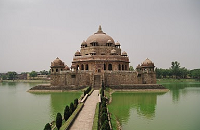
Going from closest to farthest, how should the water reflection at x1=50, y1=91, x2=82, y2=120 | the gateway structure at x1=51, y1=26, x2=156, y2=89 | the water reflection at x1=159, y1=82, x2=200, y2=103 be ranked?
the water reflection at x1=50, y1=91, x2=82, y2=120 < the water reflection at x1=159, y1=82, x2=200, y2=103 < the gateway structure at x1=51, y1=26, x2=156, y2=89

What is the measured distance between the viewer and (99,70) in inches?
1353

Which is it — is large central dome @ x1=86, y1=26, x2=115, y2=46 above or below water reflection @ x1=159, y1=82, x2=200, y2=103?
above

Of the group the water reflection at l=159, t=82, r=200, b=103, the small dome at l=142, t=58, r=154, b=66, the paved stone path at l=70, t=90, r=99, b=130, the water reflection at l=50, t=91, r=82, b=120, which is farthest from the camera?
the small dome at l=142, t=58, r=154, b=66

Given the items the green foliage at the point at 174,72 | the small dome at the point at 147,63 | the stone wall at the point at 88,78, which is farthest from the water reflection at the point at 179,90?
the green foliage at the point at 174,72

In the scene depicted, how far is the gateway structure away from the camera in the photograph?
31594 millimetres

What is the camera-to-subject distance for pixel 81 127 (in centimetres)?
1033

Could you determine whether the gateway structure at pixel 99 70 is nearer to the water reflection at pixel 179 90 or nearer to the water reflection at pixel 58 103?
the water reflection at pixel 179 90

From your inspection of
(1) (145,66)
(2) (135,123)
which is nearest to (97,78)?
(1) (145,66)

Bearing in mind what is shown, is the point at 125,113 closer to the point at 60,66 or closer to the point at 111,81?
the point at 111,81

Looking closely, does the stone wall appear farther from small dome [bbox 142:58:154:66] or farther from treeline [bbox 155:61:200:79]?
treeline [bbox 155:61:200:79]

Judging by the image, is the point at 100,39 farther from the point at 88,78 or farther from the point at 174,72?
the point at 174,72

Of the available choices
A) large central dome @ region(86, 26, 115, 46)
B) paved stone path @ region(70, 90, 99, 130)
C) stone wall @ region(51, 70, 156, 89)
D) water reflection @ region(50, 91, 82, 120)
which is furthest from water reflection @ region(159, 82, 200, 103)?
large central dome @ region(86, 26, 115, 46)

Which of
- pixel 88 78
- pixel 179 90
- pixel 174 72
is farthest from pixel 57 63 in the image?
pixel 174 72

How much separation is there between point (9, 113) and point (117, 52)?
27411mm
